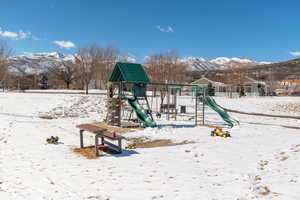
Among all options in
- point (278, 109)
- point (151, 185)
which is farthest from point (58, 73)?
point (151, 185)

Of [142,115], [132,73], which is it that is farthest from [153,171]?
[132,73]

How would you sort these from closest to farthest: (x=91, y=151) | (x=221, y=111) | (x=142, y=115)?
(x=91, y=151) → (x=142, y=115) → (x=221, y=111)

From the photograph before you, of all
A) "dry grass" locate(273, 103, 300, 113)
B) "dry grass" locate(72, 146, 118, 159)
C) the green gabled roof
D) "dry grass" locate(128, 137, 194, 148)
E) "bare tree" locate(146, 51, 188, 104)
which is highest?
"bare tree" locate(146, 51, 188, 104)

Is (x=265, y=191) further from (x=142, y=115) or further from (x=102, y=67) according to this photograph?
(x=102, y=67)

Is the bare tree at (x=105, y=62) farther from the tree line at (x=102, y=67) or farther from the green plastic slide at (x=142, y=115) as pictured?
the green plastic slide at (x=142, y=115)

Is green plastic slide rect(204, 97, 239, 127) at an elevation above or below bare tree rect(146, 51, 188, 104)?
below

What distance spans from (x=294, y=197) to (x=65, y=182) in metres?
4.65

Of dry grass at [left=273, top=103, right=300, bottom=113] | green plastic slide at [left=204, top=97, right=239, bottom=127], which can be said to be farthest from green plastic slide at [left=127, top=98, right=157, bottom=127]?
dry grass at [left=273, top=103, right=300, bottom=113]

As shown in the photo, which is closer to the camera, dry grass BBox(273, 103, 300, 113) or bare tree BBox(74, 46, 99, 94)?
dry grass BBox(273, 103, 300, 113)

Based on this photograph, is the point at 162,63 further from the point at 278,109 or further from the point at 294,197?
the point at 294,197

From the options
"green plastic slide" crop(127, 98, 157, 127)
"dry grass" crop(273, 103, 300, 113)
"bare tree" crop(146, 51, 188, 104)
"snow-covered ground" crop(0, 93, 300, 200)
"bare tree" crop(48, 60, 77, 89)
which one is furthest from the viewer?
"bare tree" crop(48, 60, 77, 89)

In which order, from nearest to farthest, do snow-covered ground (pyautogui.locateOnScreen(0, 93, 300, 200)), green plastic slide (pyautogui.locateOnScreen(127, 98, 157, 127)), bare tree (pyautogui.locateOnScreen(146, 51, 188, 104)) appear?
snow-covered ground (pyautogui.locateOnScreen(0, 93, 300, 200)) → green plastic slide (pyautogui.locateOnScreen(127, 98, 157, 127)) → bare tree (pyautogui.locateOnScreen(146, 51, 188, 104))

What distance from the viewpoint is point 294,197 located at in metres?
4.20

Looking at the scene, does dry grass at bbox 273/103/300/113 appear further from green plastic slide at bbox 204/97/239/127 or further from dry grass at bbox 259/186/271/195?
dry grass at bbox 259/186/271/195
